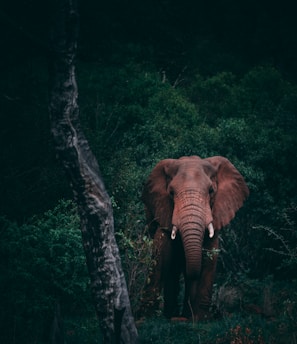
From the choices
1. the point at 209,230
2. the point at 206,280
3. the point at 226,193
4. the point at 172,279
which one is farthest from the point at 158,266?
the point at 226,193

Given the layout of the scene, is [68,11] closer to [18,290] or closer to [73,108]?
[73,108]

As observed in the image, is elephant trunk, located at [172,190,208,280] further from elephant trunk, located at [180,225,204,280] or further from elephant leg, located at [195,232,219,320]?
elephant leg, located at [195,232,219,320]

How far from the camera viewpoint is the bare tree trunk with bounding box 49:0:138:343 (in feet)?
22.0

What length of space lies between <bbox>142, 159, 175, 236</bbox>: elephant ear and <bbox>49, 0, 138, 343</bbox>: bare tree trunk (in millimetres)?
3972

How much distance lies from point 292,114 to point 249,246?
417 centimetres

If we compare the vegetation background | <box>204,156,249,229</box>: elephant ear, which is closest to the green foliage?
the vegetation background

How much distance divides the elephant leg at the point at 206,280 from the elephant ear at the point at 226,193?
1.19 feet

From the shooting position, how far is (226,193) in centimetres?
1112

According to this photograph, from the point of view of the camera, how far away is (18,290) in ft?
26.7

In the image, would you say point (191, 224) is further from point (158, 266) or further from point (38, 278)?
point (38, 278)

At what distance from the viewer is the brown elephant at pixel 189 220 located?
969cm

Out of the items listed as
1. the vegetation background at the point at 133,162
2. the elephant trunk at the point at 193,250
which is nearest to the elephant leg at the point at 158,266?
the vegetation background at the point at 133,162

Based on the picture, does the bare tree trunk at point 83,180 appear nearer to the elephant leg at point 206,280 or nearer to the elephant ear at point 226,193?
the elephant leg at point 206,280

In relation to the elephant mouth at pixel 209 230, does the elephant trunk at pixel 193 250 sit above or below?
below
